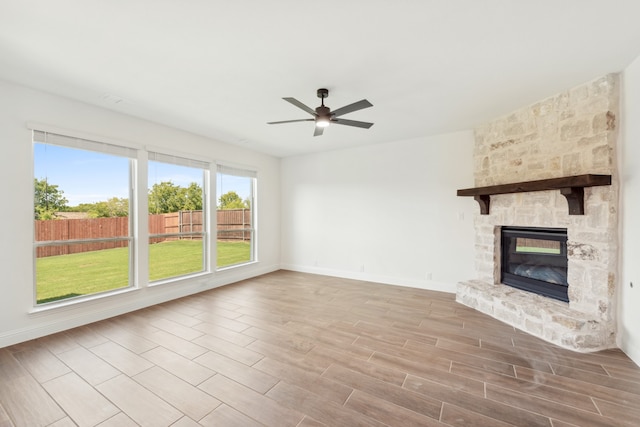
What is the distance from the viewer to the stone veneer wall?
2699 millimetres

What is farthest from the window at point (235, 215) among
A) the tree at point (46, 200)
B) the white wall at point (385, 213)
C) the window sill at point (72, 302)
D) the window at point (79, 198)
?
the tree at point (46, 200)

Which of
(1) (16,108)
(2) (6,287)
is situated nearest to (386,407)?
(2) (6,287)

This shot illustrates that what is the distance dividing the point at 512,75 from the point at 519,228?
213 cm

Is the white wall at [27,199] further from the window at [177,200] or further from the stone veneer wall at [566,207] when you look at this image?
the stone veneer wall at [566,207]

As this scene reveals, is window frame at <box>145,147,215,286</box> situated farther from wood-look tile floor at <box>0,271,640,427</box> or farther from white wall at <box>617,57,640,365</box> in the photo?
white wall at <box>617,57,640,365</box>

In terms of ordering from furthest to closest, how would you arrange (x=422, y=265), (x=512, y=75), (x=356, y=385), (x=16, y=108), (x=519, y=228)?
(x=422, y=265) → (x=519, y=228) → (x=16, y=108) → (x=512, y=75) → (x=356, y=385)

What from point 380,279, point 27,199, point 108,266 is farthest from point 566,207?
point 108,266

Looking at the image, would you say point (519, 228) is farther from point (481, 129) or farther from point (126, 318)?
point (126, 318)

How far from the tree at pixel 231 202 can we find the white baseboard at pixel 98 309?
1.37 m

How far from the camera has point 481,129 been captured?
422cm

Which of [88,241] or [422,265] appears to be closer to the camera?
[88,241]

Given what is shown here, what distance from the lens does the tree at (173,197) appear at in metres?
4.29

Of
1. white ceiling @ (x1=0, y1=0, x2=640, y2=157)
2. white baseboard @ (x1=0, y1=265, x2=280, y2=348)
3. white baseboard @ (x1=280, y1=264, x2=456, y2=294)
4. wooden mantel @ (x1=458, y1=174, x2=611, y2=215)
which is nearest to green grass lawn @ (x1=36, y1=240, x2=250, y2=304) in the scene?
white baseboard @ (x1=0, y1=265, x2=280, y2=348)

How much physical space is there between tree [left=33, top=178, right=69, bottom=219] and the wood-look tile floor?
1.47m
